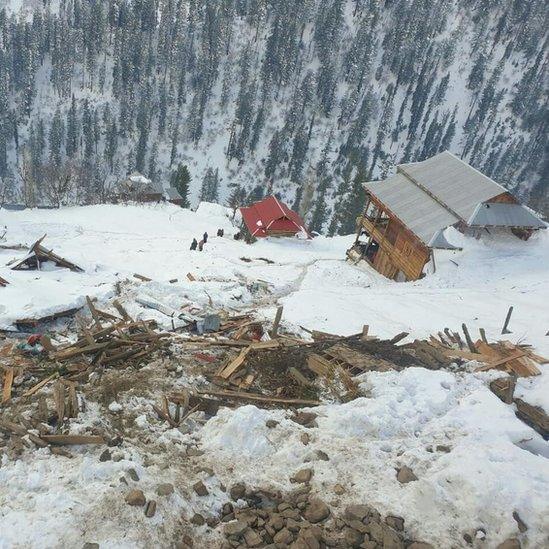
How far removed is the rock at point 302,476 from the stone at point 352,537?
1.10 meters

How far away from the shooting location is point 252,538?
6594 millimetres

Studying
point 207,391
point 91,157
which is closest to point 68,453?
point 207,391

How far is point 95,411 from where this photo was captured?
8.68m

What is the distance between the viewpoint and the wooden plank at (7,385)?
351 inches

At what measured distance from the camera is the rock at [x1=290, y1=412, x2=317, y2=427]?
29.8 ft

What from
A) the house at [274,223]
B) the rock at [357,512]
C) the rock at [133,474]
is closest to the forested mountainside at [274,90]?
the house at [274,223]

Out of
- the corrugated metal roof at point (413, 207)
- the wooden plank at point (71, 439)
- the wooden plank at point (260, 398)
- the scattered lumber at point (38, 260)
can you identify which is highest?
the wooden plank at point (71, 439)

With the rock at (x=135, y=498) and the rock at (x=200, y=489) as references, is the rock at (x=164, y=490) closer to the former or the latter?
the rock at (x=135, y=498)

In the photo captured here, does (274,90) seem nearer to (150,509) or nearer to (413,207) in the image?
(413,207)

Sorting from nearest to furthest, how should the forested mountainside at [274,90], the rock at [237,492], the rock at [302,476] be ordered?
1. the rock at [237,492]
2. the rock at [302,476]
3. the forested mountainside at [274,90]

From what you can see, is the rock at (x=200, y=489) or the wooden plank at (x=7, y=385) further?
Answer: the wooden plank at (x=7, y=385)

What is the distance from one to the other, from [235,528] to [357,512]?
2.03 meters

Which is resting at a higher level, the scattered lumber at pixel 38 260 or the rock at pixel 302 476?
the rock at pixel 302 476

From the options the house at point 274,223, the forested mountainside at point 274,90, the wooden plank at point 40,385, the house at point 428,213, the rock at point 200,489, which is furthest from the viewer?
the forested mountainside at point 274,90
